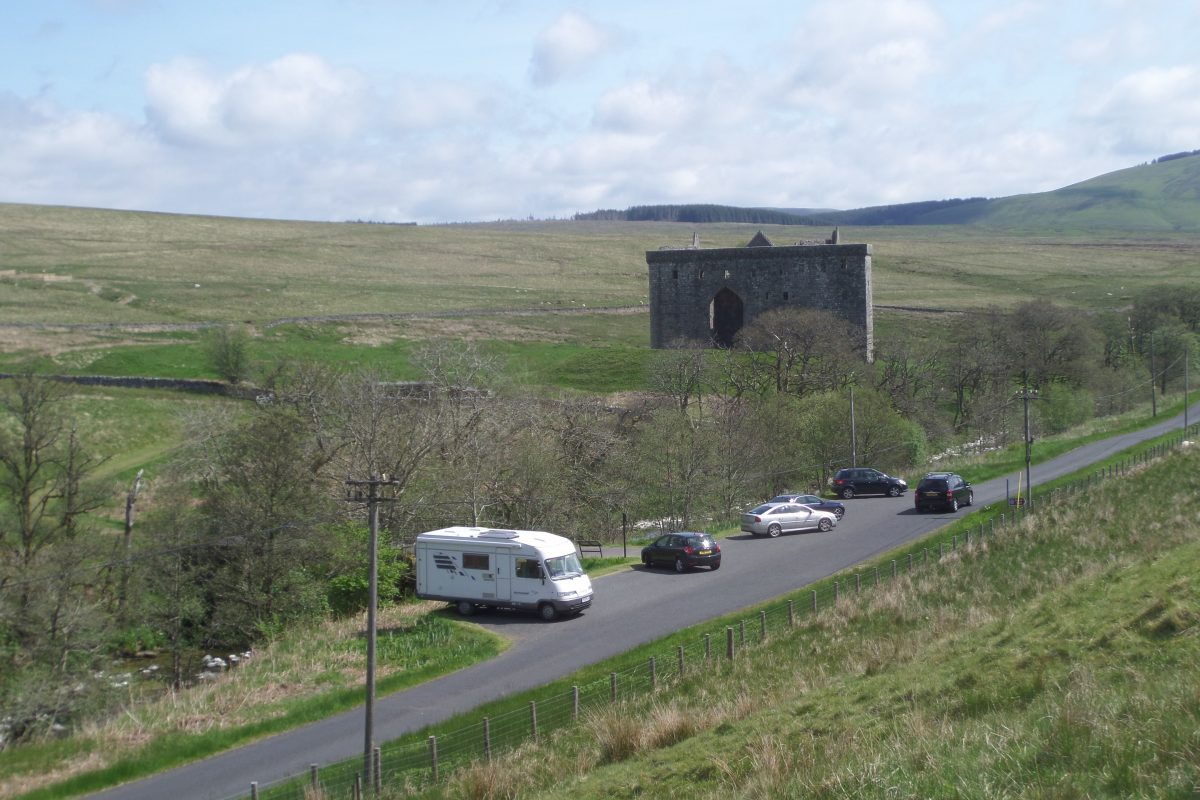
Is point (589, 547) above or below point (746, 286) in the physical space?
below

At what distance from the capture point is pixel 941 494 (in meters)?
41.1

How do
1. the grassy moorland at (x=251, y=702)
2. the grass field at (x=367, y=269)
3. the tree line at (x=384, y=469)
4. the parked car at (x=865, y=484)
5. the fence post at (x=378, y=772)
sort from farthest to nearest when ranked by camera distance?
the grass field at (x=367, y=269) < the parked car at (x=865, y=484) < the tree line at (x=384, y=469) < the grassy moorland at (x=251, y=702) < the fence post at (x=378, y=772)

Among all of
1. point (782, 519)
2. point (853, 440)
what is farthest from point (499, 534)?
point (853, 440)

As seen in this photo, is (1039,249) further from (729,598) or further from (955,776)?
(955,776)

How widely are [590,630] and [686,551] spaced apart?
22.0 ft

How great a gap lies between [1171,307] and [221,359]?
73.1 meters

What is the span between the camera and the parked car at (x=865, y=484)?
47.3 m

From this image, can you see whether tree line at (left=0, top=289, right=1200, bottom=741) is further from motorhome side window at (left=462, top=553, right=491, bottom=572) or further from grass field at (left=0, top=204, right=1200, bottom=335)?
grass field at (left=0, top=204, right=1200, bottom=335)

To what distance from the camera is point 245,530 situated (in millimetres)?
32500

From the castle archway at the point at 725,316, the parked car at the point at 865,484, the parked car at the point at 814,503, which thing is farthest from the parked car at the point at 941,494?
the castle archway at the point at 725,316

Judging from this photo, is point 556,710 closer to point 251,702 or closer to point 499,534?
point 251,702

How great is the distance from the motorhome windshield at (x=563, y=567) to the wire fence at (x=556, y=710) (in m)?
4.86

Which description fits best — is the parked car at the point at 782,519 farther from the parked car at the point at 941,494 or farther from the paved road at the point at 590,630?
the parked car at the point at 941,494

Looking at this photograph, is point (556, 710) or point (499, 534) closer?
point (556, 710)
